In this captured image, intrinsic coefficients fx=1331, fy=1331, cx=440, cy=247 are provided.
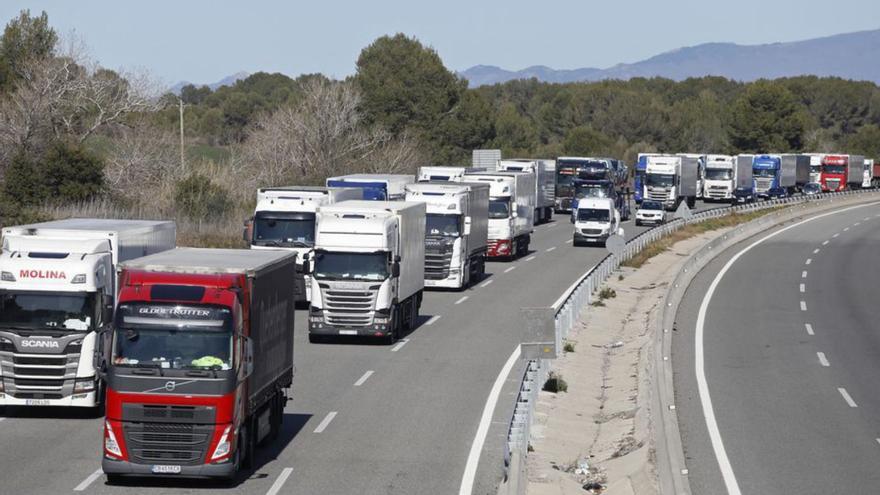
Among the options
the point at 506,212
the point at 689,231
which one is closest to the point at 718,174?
the point at 689,231

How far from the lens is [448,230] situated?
43.9 meters

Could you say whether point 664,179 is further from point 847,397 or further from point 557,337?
point 847,397

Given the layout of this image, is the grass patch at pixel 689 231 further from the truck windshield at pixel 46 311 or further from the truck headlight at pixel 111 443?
the truck headlight at pixel 111 443

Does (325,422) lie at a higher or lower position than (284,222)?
lower

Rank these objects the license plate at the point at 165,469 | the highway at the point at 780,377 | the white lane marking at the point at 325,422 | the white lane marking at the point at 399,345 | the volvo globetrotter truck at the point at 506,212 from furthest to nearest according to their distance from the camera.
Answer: the volvo globetrotter truck at the point at 506,212 → the white lane marking at the point at 399,345 → the white lane marking at the point at 325,422 → the highway at the point at 780,377 → the license plate at the point at 165,469

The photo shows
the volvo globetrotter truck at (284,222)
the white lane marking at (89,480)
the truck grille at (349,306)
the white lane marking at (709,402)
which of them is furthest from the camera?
the volvo globetrotter truck at (284,222)

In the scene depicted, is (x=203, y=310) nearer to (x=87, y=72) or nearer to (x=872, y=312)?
(x=872, y=312)

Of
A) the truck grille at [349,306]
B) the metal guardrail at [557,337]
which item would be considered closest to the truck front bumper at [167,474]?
Result: the metal guardrail at [557,337]

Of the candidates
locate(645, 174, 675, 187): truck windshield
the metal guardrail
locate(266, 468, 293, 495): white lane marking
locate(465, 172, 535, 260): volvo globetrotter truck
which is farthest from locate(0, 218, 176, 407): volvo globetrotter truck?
locate(645, 174, 675, 187): truck windshield

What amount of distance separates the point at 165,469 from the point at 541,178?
201 feet

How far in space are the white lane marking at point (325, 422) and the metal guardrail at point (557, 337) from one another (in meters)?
3.38

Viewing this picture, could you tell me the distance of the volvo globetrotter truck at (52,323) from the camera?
2192cm

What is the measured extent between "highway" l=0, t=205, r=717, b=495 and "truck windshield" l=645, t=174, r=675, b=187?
53338 mm

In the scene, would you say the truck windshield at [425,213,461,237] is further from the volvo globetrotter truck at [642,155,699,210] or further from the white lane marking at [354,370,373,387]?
the volvo globetrotter truck at [642,155,699,210]
